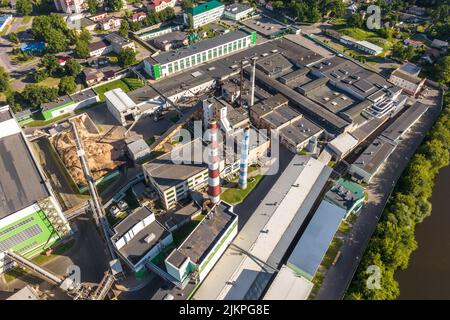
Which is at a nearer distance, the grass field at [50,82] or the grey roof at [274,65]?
the grey roof at [274,65]

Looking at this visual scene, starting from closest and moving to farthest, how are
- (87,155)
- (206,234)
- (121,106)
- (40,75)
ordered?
1. (206,234)
2. (87,155)
3. (121,106)
4. (40,75)

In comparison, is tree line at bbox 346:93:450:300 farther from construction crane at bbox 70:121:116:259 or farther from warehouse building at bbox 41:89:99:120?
warehouse building at bbox 41:89:99:120

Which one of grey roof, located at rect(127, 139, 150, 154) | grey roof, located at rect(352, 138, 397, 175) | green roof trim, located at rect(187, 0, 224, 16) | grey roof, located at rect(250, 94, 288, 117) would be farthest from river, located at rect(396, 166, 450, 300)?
green roof trim, located at rect(187, 0, 224, 16)

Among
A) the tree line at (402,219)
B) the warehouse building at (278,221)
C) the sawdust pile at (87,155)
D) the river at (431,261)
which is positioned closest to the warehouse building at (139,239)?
the warehouse building at (278,221)

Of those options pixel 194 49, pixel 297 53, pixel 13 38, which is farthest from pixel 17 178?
pixel 297 53

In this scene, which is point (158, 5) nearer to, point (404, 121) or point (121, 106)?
point (121, 106)

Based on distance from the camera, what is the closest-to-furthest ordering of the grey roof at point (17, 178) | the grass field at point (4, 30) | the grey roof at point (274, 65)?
the grey roof at point (17, 178) < the grey roof at point (274, 65) < the grass field at point (4, 30)

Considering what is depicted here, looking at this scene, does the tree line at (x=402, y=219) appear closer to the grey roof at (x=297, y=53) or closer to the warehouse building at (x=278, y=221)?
the warehouse building at (x=278, y=221)
